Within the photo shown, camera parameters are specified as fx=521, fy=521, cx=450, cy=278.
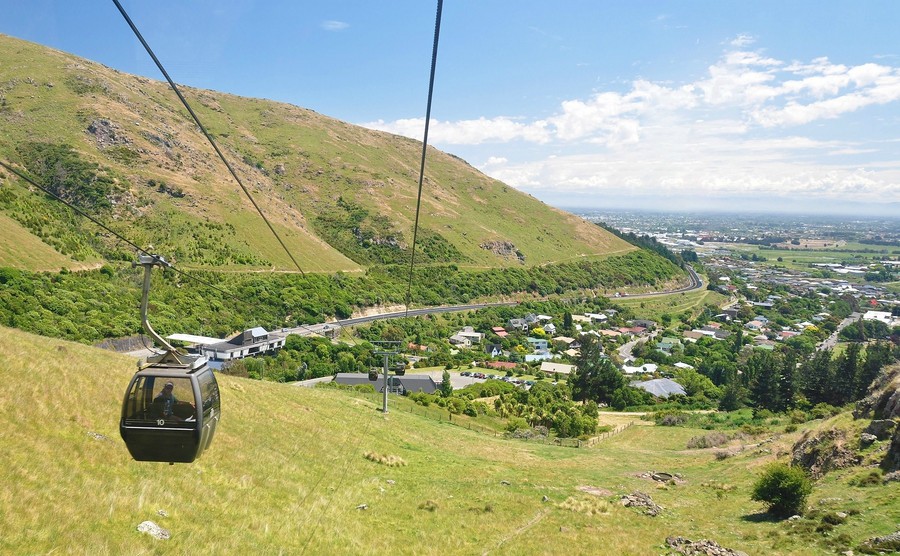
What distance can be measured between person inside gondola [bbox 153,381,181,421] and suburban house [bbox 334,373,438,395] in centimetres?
4607

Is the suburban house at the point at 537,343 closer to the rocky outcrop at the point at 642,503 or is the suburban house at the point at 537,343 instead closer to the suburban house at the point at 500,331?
the suburban house at the point at 500,331

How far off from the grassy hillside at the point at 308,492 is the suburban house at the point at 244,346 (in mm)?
32087

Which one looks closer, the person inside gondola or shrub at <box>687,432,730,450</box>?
the person inside gondola

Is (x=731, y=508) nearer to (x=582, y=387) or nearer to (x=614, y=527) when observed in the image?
(x=614, y=527)

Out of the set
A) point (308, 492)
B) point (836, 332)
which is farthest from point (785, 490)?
point (836, 332)

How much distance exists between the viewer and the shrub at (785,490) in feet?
69.9

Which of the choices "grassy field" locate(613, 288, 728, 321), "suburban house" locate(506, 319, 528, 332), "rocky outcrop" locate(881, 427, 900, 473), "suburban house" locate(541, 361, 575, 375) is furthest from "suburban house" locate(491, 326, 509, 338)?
"rocky outcrop" locate(881, 427, 900, 473)

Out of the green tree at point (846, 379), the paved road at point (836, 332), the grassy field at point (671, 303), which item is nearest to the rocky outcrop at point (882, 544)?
the green tree at point (846, 379)

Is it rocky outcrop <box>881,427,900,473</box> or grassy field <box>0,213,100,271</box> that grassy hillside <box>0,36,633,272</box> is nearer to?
grassy field <box>0,213,100,271</box>

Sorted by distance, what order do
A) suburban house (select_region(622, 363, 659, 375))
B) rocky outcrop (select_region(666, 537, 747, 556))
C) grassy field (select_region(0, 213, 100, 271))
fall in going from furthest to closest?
suburban house (select_region(622, 363, 659, 375)) → grassy field (select_region(0, 213, 100, 271)) → rocky outcrop (select_region(666, 537, 747, 556))

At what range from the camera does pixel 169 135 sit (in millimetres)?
128500

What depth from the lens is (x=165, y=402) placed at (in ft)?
39.4

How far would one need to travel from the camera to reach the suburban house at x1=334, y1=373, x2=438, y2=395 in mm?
59312

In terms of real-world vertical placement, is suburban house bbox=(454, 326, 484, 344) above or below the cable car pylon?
below
